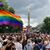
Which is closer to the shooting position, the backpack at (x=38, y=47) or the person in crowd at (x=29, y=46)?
the backpack at (x=38, y=47)

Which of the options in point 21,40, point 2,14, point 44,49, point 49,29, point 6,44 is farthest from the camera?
point 49,29

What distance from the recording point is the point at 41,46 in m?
17.0

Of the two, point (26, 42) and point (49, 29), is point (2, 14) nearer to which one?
point (26, 42)

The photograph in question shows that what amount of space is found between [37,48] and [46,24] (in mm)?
117205

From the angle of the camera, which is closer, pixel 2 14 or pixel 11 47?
pixel 11 47

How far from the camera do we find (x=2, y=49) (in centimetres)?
1281

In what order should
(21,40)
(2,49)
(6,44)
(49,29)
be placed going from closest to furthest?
(2,49), (6,44), (21,40), (49,29)

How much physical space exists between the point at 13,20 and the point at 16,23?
1.93ft

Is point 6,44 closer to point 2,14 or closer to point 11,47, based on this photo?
point 11,47

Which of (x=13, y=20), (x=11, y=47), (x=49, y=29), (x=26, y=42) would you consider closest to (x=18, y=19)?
(x=13, y=20)

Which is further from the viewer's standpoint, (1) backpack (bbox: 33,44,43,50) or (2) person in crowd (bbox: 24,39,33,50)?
(2) person in crowd (bbox: 24,39,33,50)

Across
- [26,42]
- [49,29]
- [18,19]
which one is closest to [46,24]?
[49,29]

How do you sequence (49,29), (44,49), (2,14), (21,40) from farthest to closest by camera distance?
(49,29) → (2,14) → (21,40) → (44,49)

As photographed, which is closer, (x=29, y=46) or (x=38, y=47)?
(x=38, y=47)
